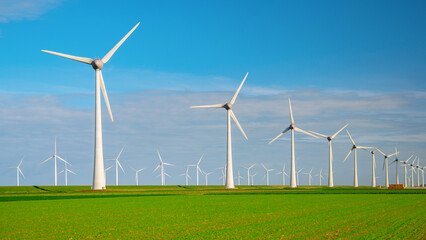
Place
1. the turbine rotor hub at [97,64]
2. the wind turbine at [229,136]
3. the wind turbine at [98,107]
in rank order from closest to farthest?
the wind turbine at [98,107] < the turbine rotor hub at [97,64] < the wind turbine at [229,136]

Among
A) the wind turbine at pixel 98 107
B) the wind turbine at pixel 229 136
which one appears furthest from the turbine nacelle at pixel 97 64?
the wind turbine at pixel 229 136

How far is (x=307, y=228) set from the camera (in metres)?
28.6

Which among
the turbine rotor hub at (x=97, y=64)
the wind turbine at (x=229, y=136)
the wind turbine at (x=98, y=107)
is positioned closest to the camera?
the wind turbine at (x=98, y=107)

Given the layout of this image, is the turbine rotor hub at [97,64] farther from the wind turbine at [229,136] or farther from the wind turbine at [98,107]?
the wind turbine at [229,136]

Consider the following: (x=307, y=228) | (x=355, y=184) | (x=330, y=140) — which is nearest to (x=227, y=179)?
(x=330, y=140)

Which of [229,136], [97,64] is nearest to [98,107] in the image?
[97,64]

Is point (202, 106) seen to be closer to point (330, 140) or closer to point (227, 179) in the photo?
point (227, 179)

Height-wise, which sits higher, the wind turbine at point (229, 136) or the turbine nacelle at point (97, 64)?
the turbine nacelle at point (97, 64)

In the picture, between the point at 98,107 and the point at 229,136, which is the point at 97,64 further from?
the point at 229,136

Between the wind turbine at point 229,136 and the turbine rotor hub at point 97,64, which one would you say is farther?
the wind turbine at point 229,136

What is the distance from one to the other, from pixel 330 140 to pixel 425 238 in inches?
5359

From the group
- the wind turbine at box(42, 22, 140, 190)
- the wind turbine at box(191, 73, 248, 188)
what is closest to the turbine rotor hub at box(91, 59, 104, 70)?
the wind turbine at box(42, 22, 140, 190)

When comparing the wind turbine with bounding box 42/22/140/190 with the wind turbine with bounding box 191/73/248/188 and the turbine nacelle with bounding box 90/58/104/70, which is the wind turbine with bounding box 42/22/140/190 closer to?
the turbine nacelle with bounding box 90/58/104/70

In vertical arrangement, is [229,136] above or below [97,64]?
below
